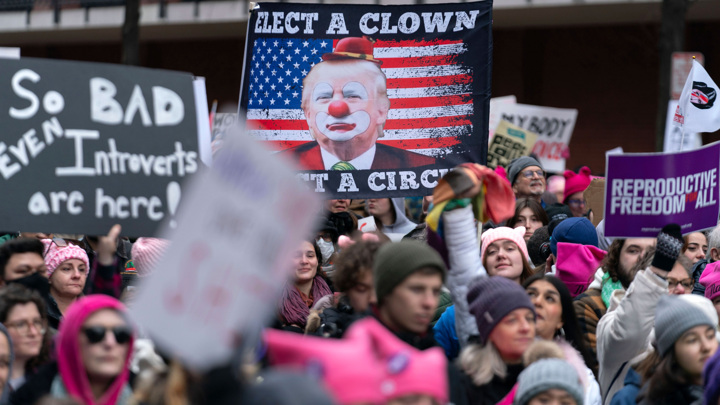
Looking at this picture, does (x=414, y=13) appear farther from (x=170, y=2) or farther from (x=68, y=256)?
(x=170, y=2)

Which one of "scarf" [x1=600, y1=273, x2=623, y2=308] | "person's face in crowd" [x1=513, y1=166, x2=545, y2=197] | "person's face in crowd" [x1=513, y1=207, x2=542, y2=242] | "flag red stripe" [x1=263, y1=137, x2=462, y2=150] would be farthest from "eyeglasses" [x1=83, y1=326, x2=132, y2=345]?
"person's face in crowd" [x1=513, y1=166, x2=545, y2=197]

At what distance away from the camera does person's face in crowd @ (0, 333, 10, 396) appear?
3.89m

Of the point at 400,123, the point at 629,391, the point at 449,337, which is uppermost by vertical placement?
the point at 400,123

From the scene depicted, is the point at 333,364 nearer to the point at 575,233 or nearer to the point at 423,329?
the point at 423,329

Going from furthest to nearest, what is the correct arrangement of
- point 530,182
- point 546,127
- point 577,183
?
1. point 546,127
2. point 577,183
3. point 530,182

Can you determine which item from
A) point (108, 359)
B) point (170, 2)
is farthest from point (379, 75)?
point (170, 2)

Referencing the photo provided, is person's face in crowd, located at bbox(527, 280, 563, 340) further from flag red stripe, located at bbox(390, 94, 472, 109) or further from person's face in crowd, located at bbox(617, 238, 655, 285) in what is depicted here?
flag red stripe, located at bbox(390, 94, 472, 109)

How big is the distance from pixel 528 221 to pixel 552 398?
371 centimetres

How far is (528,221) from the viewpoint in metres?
7.31

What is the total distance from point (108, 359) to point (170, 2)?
20814 mm

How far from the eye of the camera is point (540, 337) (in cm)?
453

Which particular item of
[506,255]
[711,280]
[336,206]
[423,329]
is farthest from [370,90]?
[423,329]

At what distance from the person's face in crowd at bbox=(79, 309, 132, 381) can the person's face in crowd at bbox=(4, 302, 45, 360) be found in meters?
0.83

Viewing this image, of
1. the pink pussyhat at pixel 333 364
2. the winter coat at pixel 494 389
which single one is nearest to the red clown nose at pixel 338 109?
the winter coat at pixel 494 389
